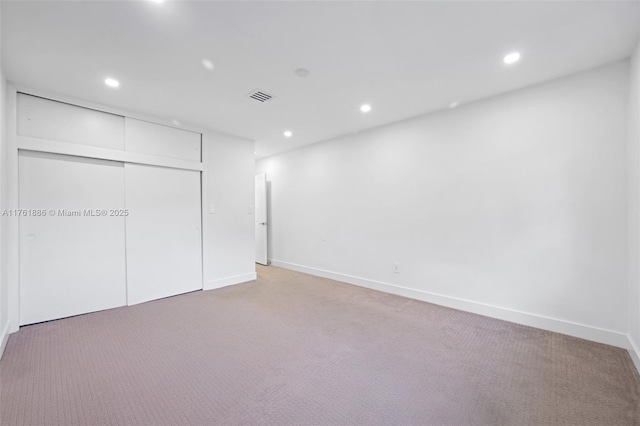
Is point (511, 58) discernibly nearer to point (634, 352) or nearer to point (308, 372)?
point (634, 352)

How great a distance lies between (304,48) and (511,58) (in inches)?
72.6

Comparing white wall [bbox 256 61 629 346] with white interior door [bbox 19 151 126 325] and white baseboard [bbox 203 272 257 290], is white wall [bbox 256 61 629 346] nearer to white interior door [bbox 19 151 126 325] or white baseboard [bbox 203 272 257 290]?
white baseboard [bbox 203 272 257 290]

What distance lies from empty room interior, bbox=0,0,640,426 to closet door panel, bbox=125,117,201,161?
0.09 feet

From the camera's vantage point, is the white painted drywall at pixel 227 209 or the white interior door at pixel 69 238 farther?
the white painted drywall at pixel 227 209

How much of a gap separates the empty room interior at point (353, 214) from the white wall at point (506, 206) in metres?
0.02

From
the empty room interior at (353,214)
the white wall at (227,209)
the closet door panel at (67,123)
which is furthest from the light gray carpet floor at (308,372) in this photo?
the closet door panel at (67,123)

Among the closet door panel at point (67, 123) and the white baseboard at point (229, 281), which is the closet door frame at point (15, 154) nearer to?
the closet door panel at point (67, 123)

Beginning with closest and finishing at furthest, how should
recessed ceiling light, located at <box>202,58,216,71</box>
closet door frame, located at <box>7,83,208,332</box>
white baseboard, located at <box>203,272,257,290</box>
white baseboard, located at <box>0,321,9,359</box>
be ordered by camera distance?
1. white baseboard, located at <box>0,321,9,359</box>
2. recessed ceiling light, located at <box>202,58,216,71</box>
3. closet door frame, located at <box>7,83,208,332</box>
4. white baseboard, located at <box>203,272,257,290</box>

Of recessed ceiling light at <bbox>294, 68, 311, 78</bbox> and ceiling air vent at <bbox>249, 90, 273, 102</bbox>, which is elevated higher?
recessed ceiling light at <bbox>294, 68, 311, 78</bbox>

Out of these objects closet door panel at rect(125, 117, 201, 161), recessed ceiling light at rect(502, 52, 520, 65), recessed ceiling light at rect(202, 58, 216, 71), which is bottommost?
closet door panel at rect(125, 117, 201, 161)

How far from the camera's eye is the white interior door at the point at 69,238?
112 inches

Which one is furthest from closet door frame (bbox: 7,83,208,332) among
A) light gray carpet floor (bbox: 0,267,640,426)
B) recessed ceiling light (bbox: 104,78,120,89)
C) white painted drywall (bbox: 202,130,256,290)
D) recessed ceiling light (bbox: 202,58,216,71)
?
recessed ceiling light (bbox: 202,58,216,71)

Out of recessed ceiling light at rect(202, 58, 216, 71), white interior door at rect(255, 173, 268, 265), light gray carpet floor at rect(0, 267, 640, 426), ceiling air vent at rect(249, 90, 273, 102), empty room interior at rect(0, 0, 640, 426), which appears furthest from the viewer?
white interior door at rect(255, 173, 268, 265)

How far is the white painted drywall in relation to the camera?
4.24 m
